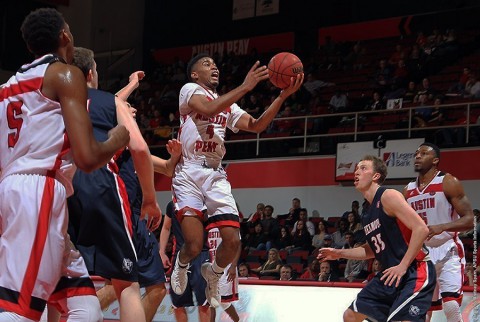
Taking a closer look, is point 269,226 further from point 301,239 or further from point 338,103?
point 338,103

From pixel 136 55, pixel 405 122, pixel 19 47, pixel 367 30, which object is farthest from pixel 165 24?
pixel 405 122

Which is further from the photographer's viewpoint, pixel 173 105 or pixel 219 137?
pixel 173 105

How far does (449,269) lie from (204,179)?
2725mm

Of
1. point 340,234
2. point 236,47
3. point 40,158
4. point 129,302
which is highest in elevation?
point 236,47

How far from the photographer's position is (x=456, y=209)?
8.15 meters

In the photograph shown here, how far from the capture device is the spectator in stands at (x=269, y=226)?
50.0 feet

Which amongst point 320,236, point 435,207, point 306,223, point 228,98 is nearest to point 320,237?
point 320,236

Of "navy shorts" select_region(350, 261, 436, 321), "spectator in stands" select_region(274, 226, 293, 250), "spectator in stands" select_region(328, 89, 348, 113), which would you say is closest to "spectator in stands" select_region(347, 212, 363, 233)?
"spectator in stands" select_region(274, 226, 293, 250)

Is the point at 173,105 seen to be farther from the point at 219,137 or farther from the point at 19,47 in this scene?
the point at 219,137

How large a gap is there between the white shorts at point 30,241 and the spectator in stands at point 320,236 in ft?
36.2

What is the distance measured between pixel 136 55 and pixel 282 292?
17375 millimetres

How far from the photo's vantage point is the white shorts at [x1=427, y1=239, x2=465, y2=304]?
7.89 m

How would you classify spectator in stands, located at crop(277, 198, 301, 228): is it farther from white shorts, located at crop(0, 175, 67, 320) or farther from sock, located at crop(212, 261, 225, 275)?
white shorts, located at crop(0, 175, 67, 320)

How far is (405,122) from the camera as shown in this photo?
15.9 meters
